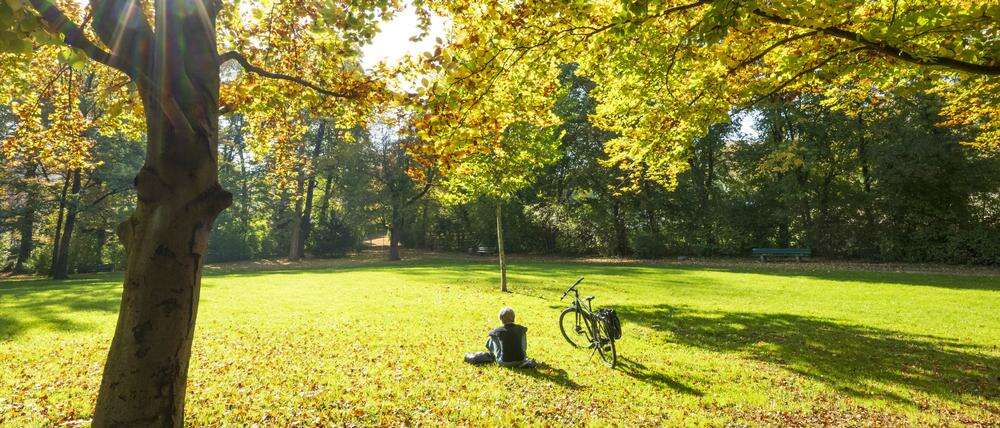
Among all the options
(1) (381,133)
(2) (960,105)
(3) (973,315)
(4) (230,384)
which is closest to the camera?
(4) (230,384)

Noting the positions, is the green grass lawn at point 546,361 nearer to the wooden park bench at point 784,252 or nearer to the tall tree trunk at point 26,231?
the wooden park bench at point 784,252

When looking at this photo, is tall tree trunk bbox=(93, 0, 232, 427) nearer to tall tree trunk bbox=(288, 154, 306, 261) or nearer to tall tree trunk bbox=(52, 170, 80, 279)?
tall tree trunk bbox=(52, 170, 80, 279)

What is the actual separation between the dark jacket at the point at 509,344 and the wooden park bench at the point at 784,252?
2395 cm

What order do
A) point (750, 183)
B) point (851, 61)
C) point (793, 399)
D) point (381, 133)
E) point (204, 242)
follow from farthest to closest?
point (381, 133)
point (750, 183)
point (851, 61)
point (793, 399)
point (204, 242)

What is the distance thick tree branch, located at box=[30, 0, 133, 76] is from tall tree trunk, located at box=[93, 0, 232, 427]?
5.1 inches

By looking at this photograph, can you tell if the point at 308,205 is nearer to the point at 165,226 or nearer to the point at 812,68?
the point at 812,68

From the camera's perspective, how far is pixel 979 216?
22875 mm

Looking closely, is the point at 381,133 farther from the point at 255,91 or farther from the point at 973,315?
the point at 973,315

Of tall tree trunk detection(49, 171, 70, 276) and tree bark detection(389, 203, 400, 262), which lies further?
tree bark detection(389, 203, 400, 262)

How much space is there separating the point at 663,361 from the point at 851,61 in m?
5.54

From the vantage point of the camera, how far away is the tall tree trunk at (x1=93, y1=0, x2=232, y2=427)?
11.3 ft

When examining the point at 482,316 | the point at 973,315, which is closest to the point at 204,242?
the point at 482,316

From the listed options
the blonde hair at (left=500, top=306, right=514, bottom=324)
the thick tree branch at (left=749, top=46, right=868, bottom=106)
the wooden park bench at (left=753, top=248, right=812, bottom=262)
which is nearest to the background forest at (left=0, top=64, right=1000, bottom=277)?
the wooden park bench at (left=753, top=248, right=812, bottom=262)

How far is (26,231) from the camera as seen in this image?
88.3 feet
